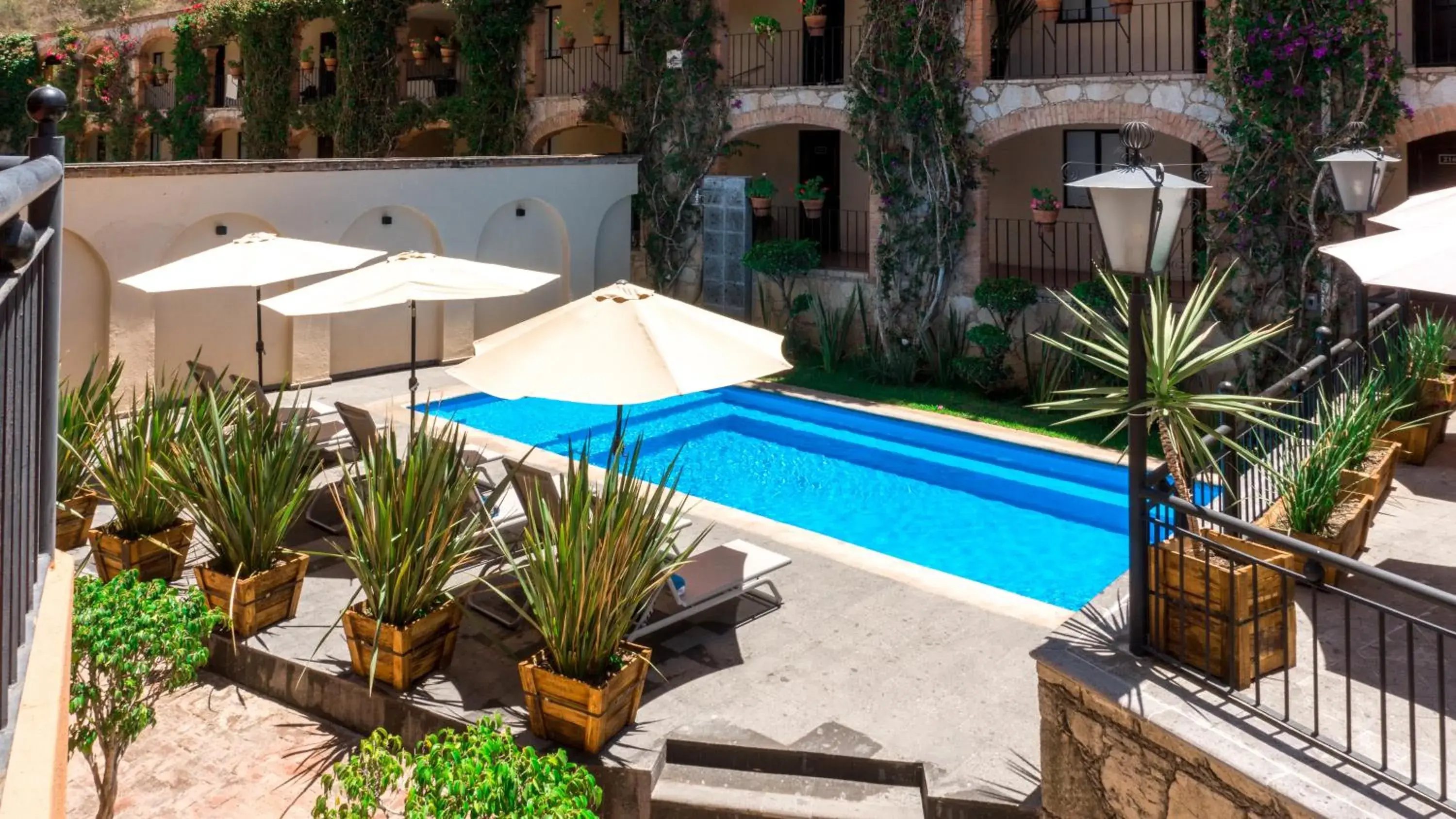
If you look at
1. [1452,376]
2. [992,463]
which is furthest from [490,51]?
[1452,376]

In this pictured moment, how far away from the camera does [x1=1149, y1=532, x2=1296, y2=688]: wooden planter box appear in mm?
4590

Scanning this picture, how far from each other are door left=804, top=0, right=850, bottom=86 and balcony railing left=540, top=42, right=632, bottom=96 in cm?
338

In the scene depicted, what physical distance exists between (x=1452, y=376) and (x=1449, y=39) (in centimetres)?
837

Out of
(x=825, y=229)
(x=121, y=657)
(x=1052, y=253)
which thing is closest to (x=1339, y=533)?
(x=121, y=657)

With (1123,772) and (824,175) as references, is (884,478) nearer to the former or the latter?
(1123,772)

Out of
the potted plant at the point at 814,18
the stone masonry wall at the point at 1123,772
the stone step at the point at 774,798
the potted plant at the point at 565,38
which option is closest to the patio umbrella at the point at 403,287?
the stone step at the point at 774,798

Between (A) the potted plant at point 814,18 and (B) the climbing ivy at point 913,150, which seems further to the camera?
(A) the potted plant at point 814,18

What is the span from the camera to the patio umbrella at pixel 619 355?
6.36m

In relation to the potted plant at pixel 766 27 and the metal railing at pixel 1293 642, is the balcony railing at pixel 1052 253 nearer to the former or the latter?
the potted plant at pixel 766 27

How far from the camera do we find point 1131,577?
486 centimetres

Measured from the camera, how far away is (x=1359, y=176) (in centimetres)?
869

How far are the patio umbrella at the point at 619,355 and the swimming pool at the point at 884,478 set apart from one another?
383 cm

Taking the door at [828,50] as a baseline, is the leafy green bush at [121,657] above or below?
below

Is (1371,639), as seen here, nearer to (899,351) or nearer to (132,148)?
(899,351)
